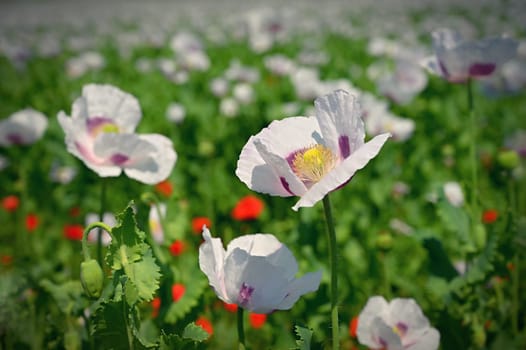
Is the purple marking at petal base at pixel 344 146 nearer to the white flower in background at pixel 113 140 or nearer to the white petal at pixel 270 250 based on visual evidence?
the white petal at pixel 270 250

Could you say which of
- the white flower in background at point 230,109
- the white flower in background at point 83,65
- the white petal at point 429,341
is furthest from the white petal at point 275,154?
the white flower in background at point 83,65

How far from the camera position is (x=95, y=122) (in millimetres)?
1277

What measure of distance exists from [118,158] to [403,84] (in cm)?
216

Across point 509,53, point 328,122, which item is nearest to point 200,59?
point 509,53

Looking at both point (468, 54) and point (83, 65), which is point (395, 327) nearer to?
point (468, 54)

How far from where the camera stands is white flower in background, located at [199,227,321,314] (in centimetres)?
88

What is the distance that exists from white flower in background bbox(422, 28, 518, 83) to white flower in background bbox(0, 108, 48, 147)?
1.35m

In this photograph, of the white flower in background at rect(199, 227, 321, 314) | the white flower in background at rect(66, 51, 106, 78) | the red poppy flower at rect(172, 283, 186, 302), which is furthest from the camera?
the white flower in background at rect(66, 51, 106, 78)

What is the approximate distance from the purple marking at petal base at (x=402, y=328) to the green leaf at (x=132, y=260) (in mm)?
587

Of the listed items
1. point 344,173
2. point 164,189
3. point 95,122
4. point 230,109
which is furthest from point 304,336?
point 230,109

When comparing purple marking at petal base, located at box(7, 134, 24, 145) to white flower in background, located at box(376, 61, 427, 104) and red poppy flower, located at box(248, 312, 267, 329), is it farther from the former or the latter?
white flower in background, located at box(376, 61, 427, 104)

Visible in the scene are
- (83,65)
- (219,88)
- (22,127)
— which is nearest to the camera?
(22,127)

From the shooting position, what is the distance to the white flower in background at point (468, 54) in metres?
1.40

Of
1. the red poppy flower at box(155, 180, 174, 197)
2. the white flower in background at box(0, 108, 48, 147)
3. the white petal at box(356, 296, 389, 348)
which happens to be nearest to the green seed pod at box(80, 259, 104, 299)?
the white petal at box(356, 296, 389, 348)
